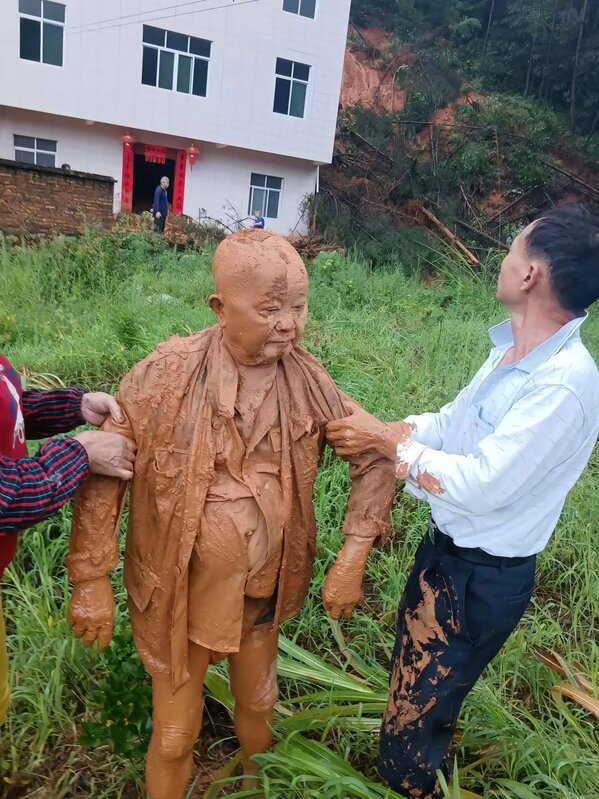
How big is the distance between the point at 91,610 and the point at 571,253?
147 cm

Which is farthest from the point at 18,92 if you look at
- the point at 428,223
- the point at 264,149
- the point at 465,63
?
the point at 465,63

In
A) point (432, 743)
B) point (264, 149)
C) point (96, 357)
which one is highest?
point (264, 149)

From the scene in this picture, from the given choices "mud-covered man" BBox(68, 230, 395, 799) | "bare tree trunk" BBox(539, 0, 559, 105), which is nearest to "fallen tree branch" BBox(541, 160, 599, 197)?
"bare tree trunk" BBox(539, 0, 559, 105)

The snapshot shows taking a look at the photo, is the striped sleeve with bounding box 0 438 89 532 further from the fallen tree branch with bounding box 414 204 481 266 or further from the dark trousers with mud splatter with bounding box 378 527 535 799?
the fallen tree branch with bounding box 414 204 481 266

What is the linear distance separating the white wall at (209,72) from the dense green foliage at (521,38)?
30.2 feet

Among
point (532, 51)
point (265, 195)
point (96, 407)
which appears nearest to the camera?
point (96, 407)

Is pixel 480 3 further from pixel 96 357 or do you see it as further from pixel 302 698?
pixel 302 698

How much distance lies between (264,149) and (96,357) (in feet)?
34.3

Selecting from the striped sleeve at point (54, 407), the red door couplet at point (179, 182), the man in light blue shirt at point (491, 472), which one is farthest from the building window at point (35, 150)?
the man in light blue shirt at point (491, 472)

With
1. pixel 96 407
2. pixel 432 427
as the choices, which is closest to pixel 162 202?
pixel 96 407

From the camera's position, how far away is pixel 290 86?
13250 millimetres

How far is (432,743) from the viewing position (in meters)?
1.75

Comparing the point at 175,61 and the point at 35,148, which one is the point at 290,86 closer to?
the point at 175,61

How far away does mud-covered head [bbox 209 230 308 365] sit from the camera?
1.39 m
